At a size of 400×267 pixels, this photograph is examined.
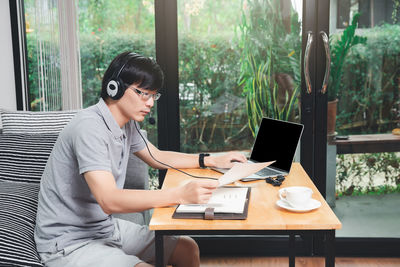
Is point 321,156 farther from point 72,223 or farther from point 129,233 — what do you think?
Result: point 72,223

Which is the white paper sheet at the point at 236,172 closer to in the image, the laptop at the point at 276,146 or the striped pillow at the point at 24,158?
the laptop at the point at 276,146

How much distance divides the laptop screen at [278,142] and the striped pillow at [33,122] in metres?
0.99

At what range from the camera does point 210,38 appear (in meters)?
2.84

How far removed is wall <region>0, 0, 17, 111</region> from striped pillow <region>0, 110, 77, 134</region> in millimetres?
598

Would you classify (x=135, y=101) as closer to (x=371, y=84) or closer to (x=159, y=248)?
(x=159, y=248)

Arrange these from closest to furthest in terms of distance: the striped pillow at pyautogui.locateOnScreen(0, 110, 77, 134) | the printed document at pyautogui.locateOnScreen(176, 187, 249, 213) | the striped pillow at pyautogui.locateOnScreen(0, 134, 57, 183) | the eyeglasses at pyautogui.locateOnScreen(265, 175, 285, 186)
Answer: the printed document at pyautogui.locateOnScreen(176, 187, 249, 213) < the eyeglasses at pyautogui.locateOnScreen(265, 175, 285, 186) < the striped pillow at pyautogui.locateOnScreen(0, 134, 57, 183) < the striped pillow at pyautogui.locateOnScreen(0, 110, 77, 134)

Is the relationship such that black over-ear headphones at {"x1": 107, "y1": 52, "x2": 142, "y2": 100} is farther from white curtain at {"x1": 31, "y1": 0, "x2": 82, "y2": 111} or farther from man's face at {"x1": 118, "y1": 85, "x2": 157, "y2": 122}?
white curtain at {"x1": 31, "y1": 0, "x2": 82, "y2": 111}

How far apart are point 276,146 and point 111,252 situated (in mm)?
869

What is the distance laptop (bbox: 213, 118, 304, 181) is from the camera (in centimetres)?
198

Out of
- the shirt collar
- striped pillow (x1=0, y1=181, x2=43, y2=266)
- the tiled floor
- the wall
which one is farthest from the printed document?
the wall

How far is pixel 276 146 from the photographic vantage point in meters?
2.09

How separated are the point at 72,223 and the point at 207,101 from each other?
4.74ft

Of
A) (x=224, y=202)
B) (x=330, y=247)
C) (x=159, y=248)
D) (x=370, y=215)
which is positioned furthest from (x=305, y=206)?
(x=370, y=215)

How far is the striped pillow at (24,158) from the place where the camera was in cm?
223
